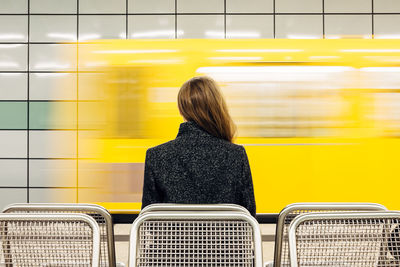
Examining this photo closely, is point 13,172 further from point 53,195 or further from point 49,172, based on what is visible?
point 53,195

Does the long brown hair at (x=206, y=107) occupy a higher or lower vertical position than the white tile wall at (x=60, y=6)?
lower

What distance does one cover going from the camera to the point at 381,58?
4.68 m

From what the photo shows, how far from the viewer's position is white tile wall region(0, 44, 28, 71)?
608cm

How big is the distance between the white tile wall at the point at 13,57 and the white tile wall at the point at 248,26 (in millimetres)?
3113

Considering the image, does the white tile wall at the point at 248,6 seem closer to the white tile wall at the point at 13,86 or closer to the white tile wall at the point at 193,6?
the white tile wall at the point at 193,6

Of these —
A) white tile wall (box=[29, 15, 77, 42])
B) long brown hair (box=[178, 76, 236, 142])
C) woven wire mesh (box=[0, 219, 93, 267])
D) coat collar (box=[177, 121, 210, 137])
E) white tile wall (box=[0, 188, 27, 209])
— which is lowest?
white tile wall (box=[0, 188, 27, 209])

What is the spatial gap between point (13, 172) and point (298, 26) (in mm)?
4825

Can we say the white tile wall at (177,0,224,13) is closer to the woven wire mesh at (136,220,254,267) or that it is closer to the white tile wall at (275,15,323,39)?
the white tile wall at (275,15,323,39)

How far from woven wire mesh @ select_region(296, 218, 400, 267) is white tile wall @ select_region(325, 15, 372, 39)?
16.9ft

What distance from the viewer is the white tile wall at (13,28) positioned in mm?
6137

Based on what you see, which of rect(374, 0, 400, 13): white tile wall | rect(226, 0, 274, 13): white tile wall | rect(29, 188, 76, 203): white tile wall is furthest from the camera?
rect(374, 0, 400, 13): white tile wall

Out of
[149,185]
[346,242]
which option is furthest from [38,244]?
[346,242]

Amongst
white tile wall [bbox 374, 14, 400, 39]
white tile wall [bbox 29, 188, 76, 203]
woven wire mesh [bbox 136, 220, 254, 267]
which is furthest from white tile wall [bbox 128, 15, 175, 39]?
woven wire mesh [bbox 136, 220, 254, 267]

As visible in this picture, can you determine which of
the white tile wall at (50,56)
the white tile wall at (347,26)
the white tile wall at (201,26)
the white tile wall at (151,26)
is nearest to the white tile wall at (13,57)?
the white tile wall at (50,56)
